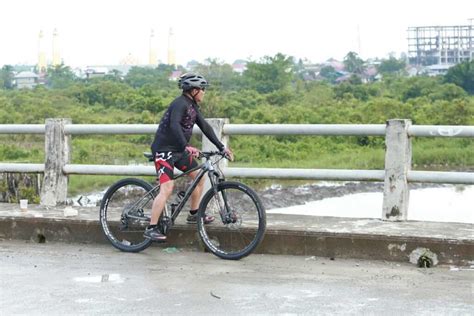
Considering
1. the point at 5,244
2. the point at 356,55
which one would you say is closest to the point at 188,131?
the point at 5,244

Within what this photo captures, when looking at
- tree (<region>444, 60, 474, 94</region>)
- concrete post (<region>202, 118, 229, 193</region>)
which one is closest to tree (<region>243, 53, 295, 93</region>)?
tree (<region>444, 60, 474, 94</region>)

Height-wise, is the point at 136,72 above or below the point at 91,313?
above

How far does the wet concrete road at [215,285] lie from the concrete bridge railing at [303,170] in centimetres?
91

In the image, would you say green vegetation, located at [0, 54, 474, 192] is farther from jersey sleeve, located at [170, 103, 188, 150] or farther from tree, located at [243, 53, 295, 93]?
jersey sleeve, located at [170, 103, 188, 150]

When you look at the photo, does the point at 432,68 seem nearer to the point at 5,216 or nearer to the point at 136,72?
the point at 136,72

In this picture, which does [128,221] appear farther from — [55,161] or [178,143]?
[55,161]

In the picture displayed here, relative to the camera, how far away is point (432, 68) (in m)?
106

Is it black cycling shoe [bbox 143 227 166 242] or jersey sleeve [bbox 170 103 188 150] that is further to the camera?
black cycling shoe [bbox 143 227 166 242]

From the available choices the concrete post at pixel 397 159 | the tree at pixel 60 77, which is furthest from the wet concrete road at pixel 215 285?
the tree at pixel 60 77

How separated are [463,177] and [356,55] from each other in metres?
99.0

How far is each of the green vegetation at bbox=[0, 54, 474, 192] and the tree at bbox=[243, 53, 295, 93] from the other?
83mm

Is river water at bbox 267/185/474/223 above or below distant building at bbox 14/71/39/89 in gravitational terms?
below

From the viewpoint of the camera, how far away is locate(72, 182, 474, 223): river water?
18359 millimetres

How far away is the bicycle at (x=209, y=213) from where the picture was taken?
25.7 feet
